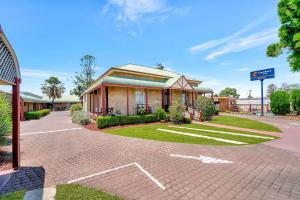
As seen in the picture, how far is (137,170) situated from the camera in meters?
5.51

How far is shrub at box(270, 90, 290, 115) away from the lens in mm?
24562

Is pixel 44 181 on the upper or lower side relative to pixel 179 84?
lower

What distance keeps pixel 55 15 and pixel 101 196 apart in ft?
39.4

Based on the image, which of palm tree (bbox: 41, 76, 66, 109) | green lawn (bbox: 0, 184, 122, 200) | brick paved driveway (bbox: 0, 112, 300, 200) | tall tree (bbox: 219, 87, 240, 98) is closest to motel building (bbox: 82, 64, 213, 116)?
brick paved driveway (bbox: 0, 112, 300, 200)

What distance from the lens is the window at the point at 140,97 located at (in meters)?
20.0

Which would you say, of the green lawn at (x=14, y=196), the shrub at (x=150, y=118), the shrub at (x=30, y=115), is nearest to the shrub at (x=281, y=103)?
the shrub at (x=150, y=118)

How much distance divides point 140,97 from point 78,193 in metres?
16.6

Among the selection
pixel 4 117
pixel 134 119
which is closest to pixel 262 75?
pixel 134 119

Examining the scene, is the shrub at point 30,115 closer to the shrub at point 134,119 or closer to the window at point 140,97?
the window at point 140,97

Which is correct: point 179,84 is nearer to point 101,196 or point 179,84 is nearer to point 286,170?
point 286,170

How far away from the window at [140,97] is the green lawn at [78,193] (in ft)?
52.1

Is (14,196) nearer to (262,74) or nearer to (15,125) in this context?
(15,125)

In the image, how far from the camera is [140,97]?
20422 mm

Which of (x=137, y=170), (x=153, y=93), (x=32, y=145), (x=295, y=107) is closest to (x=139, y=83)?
(x=153, y=93)
